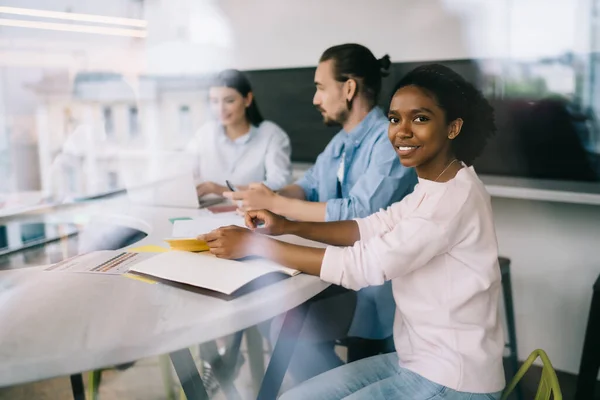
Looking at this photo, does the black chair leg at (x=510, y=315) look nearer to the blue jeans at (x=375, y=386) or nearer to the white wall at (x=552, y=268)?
the white wall at (x=552, y=268)

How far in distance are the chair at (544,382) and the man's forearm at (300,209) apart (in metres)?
0.46

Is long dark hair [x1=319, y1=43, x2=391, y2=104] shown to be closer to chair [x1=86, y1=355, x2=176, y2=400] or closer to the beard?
the beard

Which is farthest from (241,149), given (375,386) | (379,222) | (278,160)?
(375,386)

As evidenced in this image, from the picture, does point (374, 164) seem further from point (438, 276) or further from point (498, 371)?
point (498, 371)

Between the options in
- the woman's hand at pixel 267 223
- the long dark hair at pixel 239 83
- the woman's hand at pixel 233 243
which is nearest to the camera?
the woman's hand at pixel 233 243

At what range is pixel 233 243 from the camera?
2.62ft

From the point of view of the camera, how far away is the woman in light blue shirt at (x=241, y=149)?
4.13 feet

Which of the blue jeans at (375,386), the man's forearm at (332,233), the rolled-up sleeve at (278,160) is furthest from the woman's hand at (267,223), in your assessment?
the rolled-up sleeve at (278,160)

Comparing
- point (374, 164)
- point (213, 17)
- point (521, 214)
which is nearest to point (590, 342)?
point (521, 214)

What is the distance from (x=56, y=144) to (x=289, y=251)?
44 centimetres

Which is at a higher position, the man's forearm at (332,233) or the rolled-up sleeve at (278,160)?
the rolled-up sleeve at (278,160)

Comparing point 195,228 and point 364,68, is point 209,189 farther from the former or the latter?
point 364,68

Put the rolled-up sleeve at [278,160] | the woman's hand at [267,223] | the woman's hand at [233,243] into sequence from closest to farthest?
the woman's hand at [233,243], the woman's hand at [267,223], the rolled-up sleeve at [278,160]

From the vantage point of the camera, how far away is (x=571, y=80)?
3.18 ft
